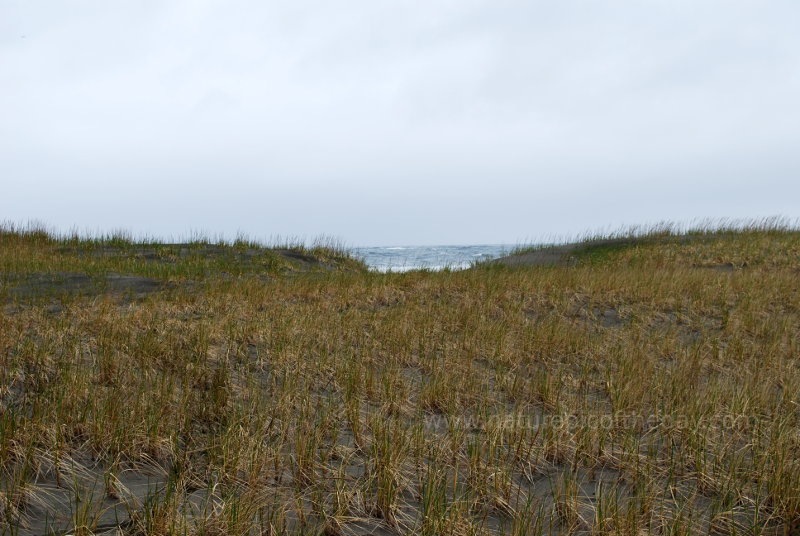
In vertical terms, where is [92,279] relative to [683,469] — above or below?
above

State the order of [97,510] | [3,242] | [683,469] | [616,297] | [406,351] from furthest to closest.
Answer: [3,242], [616,297], [406,351], [683,469], [97,510]

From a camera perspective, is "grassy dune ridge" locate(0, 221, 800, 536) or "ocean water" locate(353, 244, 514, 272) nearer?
"grassy dune ridge" locate(0, 221, 800, 536)

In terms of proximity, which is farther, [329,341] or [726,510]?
[329,341]

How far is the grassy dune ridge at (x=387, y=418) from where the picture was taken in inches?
128

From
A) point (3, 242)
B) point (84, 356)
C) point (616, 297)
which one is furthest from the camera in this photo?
point (3, 242)

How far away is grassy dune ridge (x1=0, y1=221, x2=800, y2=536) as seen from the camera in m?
3.26

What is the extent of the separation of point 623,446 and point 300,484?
2305 mm

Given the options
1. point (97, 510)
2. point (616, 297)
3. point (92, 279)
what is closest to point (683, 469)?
point (97, 510)

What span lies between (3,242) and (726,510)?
21.4 m

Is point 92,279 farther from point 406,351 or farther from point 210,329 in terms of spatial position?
point 406,351

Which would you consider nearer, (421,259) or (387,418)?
(387,418)

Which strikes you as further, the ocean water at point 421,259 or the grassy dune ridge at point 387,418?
the ocean water at point 421,259

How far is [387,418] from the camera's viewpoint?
15.9ft

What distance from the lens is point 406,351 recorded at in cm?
679
